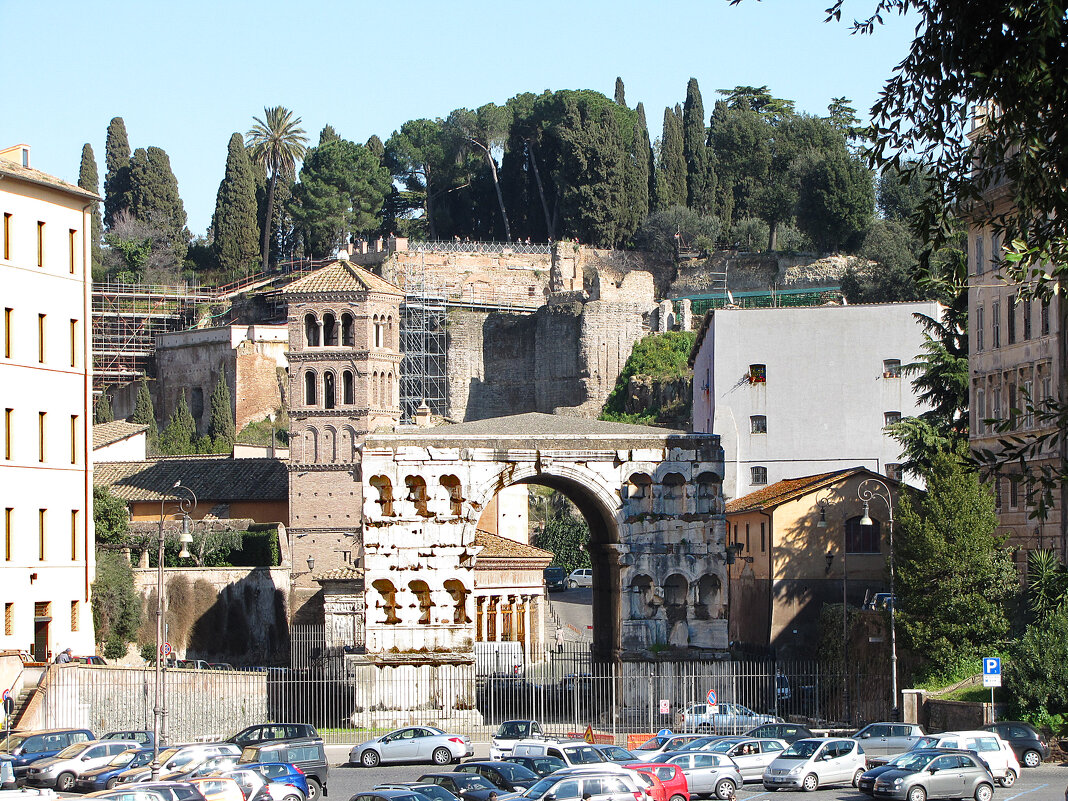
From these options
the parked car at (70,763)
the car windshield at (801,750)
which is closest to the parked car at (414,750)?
the parked car at (70,763)

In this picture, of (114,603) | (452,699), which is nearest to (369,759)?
(452,699)

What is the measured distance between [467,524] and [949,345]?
60.6 feet

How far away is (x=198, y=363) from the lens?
10925 cm

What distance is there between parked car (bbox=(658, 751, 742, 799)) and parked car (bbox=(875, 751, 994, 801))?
2.84m

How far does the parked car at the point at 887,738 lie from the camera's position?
3466cm

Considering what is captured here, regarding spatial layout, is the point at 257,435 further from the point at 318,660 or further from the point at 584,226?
the point at 318,660

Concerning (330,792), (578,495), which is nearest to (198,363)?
(578,495)

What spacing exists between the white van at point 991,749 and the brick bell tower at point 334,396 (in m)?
40.2

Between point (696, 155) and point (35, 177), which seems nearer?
point (35, 177)

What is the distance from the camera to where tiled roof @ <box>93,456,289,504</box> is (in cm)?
7256

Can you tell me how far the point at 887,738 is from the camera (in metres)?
35.1

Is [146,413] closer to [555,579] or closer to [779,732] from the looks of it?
[555,579]

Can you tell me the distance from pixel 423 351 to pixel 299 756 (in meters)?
77.4

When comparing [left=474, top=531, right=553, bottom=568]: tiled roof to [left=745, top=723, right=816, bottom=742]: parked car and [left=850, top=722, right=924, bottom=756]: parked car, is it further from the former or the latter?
[left=850, top=722, right=924, bottom=756]: parked car
